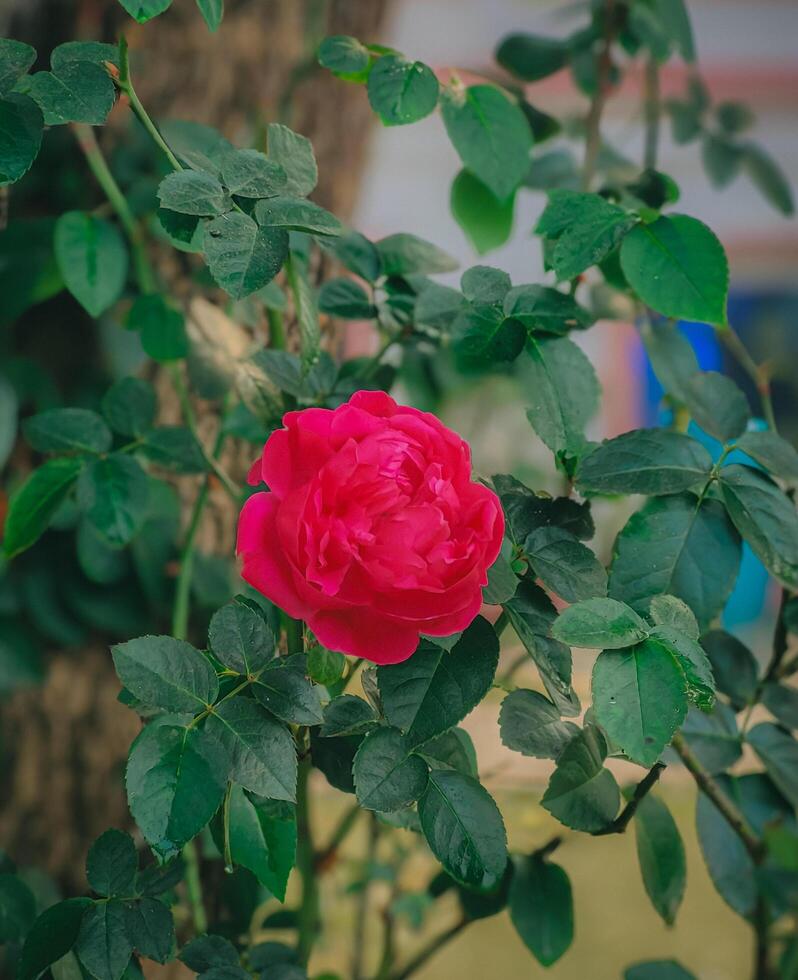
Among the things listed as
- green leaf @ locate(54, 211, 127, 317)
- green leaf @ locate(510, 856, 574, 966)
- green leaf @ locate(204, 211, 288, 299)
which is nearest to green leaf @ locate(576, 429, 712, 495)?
green leaf @ locate(204, 211, 288, 299)

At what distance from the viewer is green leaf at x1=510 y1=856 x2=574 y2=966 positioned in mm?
711

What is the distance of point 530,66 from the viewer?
96 cm

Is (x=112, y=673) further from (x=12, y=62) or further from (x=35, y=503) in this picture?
(x=12, y=62)

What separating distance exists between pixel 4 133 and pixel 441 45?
3012 millimetres

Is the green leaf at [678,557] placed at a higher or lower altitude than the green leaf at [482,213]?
lower

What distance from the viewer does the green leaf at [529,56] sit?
96cm

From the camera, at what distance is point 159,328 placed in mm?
844

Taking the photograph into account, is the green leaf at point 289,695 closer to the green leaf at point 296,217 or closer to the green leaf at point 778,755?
the green leaf at point 296,217

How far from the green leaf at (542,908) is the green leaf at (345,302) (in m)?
0.45

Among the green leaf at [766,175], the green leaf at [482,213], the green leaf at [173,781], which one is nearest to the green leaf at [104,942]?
the green leaf at [173,781]

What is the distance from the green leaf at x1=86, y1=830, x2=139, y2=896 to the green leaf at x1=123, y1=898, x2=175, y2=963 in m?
0.01

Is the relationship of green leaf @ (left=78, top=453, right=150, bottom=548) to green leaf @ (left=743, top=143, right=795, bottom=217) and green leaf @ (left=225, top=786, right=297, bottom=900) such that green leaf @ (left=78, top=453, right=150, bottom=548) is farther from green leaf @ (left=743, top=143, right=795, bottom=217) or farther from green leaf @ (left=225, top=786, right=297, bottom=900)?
green leaf @ (left=743, top=143, right=795, bottom=217)

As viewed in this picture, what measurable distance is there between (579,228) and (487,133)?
147 millimetres

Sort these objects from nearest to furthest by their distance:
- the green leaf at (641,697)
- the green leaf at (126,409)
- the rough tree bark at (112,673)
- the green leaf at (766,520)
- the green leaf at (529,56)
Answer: the green leaf at (641,697), the green leaf at (766,520), the green leaf at (126,409), the green leaf at (529,56), the rough tree bark at (112,673)
